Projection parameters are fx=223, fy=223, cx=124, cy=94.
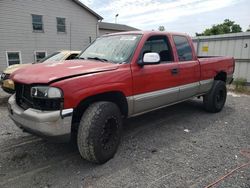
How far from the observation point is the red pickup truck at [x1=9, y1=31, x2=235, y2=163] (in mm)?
2699

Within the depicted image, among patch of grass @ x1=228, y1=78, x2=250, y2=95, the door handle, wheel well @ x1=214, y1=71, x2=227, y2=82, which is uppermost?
the door handle

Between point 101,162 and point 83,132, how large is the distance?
1.91ft

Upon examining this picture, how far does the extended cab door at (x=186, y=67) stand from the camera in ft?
14.8

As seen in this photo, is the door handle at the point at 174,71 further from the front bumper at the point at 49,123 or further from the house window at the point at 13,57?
the house window at the point at 13,57

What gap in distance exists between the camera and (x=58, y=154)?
3549mm

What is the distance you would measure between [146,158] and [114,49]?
1.87 metres

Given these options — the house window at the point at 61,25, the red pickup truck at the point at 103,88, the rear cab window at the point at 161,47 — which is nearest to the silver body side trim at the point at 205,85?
the red pickup truck at the point at 103,88

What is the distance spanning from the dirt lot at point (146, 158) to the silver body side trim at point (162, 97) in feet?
1.99

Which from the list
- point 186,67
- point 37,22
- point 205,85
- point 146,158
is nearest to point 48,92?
point 146,158

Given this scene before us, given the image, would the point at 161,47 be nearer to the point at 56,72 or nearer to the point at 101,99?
the point at 101,99

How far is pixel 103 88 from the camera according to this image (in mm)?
3047

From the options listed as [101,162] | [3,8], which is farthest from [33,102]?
[3,8]

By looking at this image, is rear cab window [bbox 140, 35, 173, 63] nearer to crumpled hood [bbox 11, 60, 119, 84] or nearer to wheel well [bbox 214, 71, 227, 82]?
crumpled hood [bbox 11, 60, 119, 84]

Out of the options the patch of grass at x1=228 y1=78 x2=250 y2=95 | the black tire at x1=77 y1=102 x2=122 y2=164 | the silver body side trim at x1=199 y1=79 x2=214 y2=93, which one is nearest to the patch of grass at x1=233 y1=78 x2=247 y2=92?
the patch of grass at x1=228 y1=78 x2=250 y2=95
